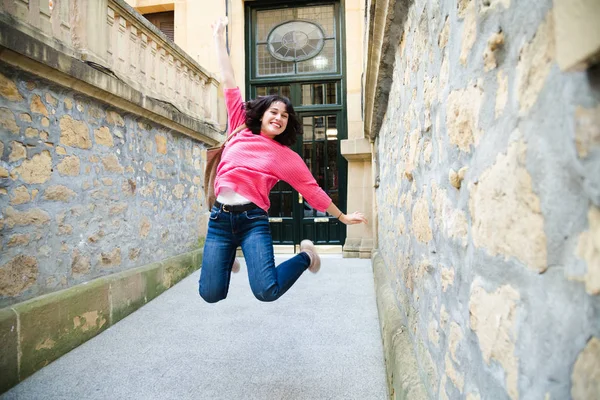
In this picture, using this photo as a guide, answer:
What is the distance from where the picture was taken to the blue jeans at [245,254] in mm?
2152

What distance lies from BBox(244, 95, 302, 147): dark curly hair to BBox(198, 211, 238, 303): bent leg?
0.62m

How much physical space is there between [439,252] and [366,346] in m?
1.63

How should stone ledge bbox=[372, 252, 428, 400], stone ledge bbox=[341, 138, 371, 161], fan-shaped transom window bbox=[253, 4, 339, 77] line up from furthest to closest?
fan-shaped transom window bbox=[253, 4, 339, 77] → stone ledge bbox=[341, 138, 371, 161] → stone ledge bbox=[372, 252, 428, 400]

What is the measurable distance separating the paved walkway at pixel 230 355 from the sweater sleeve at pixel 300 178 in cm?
100

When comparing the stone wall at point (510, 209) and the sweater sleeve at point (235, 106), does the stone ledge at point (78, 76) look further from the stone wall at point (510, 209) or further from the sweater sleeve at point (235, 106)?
the stone wall at point (510, 209)

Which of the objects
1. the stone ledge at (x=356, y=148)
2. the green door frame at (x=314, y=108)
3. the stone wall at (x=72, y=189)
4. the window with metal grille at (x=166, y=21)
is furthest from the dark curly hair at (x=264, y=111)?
the window with metal grille at (x=166, y=21)

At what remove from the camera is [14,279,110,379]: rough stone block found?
94.8 inches

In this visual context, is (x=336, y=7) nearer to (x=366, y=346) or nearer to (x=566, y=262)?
(x=366, y=346)

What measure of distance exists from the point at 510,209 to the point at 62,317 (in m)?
3.01

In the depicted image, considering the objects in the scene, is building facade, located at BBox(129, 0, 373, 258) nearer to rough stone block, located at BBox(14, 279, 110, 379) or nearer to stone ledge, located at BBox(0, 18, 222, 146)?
stone ledge, located at BBox(0, 18, 222, 146)

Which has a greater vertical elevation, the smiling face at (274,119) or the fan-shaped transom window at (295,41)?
the fan-shaped transom window at (295,41)

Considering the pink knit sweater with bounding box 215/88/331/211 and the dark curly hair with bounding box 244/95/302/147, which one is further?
the dark curly hair with bounding box 244/95/302/147

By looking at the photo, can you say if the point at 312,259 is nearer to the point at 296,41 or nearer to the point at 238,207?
the point at 238,207

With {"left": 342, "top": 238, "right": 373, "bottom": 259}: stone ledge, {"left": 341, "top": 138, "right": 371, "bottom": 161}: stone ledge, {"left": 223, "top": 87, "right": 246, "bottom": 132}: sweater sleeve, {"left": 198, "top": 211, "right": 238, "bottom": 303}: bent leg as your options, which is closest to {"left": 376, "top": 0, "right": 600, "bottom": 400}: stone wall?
{"left": 198, "top": 211, "right": 238, "bottom": 303}: bent leg
